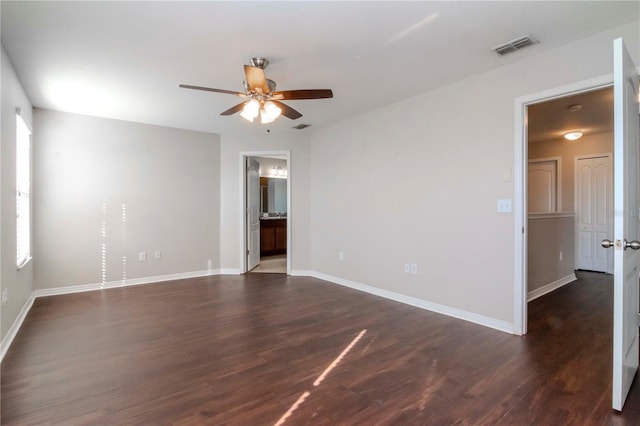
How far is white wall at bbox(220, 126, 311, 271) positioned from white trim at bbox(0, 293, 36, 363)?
8.27 ft

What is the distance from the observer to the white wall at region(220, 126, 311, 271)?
5320 millimetres

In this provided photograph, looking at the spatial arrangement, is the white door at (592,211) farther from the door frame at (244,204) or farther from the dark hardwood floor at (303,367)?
the door frame at (244,204)

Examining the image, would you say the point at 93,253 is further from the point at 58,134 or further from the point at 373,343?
the point at 373,343

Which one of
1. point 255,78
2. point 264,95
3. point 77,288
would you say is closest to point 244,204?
point 77,288

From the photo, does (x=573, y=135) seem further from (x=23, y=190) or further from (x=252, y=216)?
(x=23, y=190)

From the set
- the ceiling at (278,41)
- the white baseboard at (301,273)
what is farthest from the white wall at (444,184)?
the white baseboard at (301,273)

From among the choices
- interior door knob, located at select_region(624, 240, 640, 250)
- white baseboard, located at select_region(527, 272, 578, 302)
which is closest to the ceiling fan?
interior door knob, located at select_region(624, 240, 640, 250)

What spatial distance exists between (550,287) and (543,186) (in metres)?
2.72

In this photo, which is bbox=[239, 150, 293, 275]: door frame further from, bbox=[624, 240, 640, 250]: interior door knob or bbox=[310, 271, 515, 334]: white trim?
bbox=[624, 240, 640, 250]: interior door knob

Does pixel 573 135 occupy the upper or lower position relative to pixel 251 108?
upper

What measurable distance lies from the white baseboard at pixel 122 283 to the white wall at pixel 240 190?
1.42 feet

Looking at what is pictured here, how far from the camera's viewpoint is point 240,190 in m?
5.44

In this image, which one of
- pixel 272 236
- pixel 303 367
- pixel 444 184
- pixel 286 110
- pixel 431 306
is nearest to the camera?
pixel 303 367

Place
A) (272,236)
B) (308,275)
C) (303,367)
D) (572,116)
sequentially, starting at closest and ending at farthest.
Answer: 1. (303,367)
2. (572,116)
3. (308,275)
4. (272,236)
